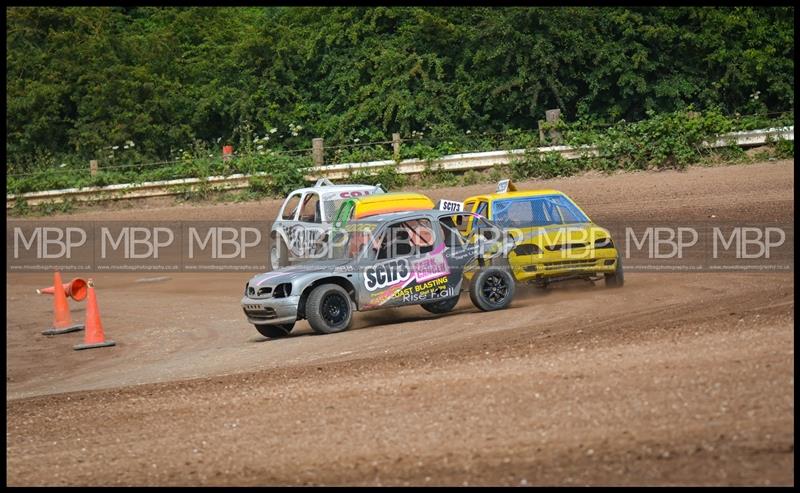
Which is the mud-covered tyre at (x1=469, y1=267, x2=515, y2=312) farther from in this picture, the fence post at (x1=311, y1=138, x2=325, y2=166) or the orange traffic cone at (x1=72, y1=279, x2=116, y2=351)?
the fence post at (x1=311, y1=138, x2=325, y2=166)

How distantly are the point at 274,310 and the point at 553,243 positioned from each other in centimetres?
397

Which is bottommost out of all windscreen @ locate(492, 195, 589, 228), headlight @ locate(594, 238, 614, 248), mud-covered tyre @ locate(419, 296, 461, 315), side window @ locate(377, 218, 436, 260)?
mud-covered tyre @ locate(419, 296, 461, 315)

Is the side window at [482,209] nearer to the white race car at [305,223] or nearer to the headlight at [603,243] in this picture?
the headlight at [603,243]

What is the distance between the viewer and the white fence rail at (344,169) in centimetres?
2669

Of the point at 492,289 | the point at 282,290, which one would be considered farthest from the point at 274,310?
the point at 492,289

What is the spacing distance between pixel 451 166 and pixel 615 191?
4984 millimetres

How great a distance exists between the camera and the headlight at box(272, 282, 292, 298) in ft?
47.4

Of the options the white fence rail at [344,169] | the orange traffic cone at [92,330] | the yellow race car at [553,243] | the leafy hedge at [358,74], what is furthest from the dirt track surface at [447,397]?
the leafy hedge at [358,74]

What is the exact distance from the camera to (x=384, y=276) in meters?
14.8

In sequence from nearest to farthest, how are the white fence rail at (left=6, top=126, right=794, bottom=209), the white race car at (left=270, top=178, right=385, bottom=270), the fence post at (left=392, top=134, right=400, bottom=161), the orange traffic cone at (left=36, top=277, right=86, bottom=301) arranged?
the orange traffic cone at (left=36, top=277, right=86, bottom=301)
the white race car at (left=270, top=178, right=385, bottom=270)
the white fence rail at (left=6, top=126, right=794, bottom=209)
the fence post at (left=392, top=134, right=400, bottom=161)

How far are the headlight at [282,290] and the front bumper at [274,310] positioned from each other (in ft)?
0.20

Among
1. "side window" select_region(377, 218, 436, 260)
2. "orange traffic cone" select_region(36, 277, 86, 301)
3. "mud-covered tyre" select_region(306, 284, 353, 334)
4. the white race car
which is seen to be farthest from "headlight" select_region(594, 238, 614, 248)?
"orange traffic cone" select_region(36, 277, 86, 301)

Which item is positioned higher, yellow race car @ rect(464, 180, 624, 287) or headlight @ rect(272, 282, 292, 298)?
yellow race car @ rect(464, 180, 624, 287)

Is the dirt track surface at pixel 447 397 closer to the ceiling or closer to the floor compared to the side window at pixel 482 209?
closer to the floor
